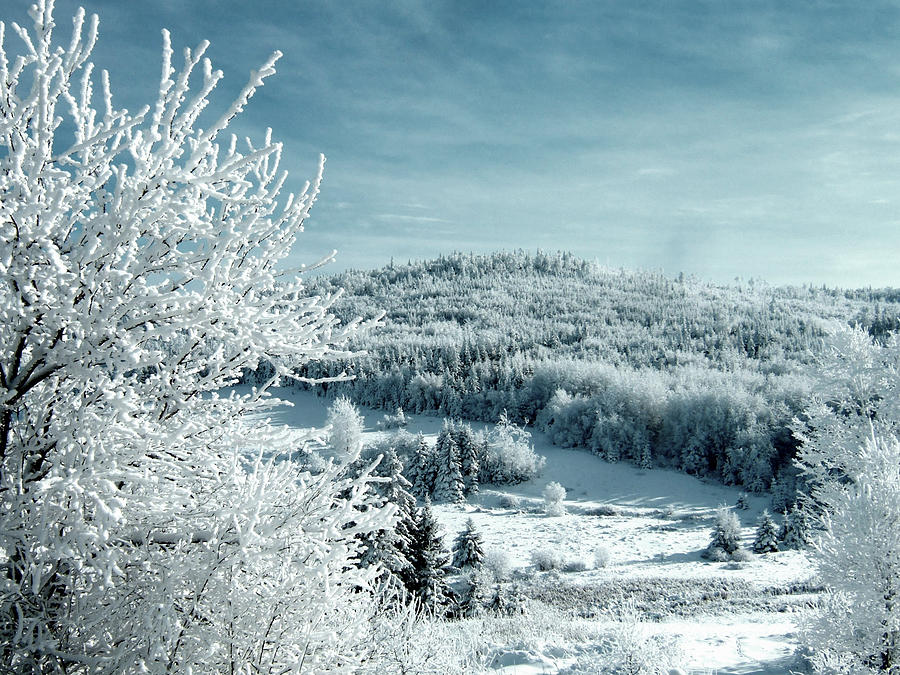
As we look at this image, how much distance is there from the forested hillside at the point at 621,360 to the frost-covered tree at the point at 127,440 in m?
4.77

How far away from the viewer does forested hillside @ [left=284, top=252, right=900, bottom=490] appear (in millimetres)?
61938

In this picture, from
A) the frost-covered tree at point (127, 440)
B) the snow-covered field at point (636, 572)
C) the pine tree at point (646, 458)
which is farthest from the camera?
the pine tree at point (646, 458)

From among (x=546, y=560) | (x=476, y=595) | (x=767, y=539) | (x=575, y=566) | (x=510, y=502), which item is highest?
(x=767, y=539)

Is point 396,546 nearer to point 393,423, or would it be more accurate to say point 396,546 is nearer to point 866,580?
point 866,580

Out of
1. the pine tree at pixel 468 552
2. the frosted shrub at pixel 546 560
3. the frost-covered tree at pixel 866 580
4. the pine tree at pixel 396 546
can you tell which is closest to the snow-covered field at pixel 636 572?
the frosted shrub at pixel 546 560

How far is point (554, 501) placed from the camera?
45812mm

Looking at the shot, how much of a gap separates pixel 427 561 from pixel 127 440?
22.0 metres

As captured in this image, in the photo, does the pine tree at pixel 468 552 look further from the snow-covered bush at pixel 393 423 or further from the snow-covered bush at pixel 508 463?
the snow-covered bush at pixel 393 423

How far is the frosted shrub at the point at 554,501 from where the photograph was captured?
145 feet

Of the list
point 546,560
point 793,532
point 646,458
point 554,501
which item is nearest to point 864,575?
point 546,560

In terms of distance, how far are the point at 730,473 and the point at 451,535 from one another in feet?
114

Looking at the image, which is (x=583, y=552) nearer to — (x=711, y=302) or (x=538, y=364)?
(x=538, y=364)

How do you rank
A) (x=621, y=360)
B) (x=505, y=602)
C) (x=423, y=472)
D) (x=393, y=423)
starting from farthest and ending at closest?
(x=621, y=360)
(x=393, y=423)
(x=423, y=472)
(x=505, y=602)

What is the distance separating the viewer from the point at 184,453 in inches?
157
